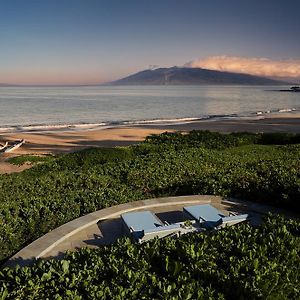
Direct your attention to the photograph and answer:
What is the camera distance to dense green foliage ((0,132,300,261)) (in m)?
8.01

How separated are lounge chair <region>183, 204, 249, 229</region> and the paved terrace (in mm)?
596

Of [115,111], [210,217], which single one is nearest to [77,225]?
[210,217]

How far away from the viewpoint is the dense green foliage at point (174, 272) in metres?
4.64

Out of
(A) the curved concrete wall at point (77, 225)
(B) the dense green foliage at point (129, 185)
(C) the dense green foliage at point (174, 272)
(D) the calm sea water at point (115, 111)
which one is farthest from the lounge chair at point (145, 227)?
(D) the calm sea water at point (115, 111)

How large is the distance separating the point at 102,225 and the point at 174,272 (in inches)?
126

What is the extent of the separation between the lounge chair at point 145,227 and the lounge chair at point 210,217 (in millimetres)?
690

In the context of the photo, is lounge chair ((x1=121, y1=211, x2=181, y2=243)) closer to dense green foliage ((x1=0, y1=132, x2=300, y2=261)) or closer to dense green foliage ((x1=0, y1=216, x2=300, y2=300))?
dense green foliage ((x1=0, y1=216, x2=300, y2=300))

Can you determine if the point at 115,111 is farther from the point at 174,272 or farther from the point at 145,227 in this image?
the point at 174,272

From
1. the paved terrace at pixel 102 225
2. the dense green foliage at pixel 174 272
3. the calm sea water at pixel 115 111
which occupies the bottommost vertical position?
the calm sea water at pixel 115 111

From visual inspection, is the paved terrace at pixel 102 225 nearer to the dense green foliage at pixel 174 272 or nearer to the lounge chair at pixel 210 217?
the lounge chair at pixel 210 217

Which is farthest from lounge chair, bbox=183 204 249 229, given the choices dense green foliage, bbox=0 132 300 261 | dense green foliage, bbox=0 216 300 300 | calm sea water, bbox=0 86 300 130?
calm sea water, bbox=0 86 300 130

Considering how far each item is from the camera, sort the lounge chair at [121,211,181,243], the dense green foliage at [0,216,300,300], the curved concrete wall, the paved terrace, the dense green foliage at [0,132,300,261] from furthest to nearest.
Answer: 1. the dense green foliage at [0,132,300,261]
2. the lounge chair at [121,211,181,243]
3. the paved terrace
4. the curved concrete wall
5. the dense green foliage at [0,216,300,300]

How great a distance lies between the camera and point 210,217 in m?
7.78

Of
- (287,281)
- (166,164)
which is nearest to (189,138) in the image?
(166,164)
